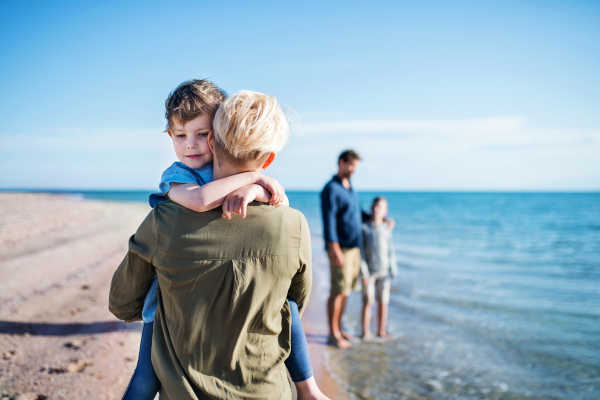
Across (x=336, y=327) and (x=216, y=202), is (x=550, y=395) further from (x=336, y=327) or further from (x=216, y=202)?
(x=216, y=202)

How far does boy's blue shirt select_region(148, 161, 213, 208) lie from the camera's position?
5.02 feet

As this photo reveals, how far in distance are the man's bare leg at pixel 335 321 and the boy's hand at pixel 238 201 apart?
3.87m

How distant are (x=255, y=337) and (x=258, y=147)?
695 mm

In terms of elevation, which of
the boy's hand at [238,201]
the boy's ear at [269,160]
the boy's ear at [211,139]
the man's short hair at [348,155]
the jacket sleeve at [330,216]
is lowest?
the jacket sleeve at [330,216]

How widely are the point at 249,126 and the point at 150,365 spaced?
3.38 ft

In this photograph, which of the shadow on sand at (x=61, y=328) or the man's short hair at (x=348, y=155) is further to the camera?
the man's short hair at (x=348, y=155)

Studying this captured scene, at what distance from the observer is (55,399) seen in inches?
102

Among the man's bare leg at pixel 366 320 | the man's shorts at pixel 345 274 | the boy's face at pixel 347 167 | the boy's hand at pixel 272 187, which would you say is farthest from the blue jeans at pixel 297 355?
the man's bare leg at pixel 366 320

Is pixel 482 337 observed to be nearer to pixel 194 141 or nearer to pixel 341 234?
pixel 341 234

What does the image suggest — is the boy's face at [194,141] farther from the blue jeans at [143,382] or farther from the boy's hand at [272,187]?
the blue jeans at [143,382]

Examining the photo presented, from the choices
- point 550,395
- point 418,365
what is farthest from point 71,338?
point 550,395

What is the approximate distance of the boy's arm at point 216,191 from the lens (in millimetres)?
1247

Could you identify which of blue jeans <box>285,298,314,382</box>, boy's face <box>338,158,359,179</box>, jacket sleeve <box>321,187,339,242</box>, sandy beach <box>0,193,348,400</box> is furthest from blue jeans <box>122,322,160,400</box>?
boy's face <box>338,158,359,179</box>

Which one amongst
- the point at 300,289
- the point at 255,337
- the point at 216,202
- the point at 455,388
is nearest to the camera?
the point at 216,202
